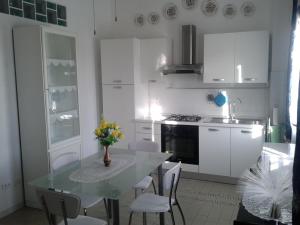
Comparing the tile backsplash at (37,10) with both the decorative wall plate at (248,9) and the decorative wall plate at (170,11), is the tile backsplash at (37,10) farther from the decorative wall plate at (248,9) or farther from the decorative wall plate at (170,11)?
the decorative wall plate at (248,9)

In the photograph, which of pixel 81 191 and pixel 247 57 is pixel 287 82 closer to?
pixel 247 57

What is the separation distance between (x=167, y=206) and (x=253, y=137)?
1.94m

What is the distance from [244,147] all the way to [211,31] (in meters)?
1.85

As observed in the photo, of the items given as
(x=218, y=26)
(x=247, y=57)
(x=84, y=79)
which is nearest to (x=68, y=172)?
(x=84, y=79)

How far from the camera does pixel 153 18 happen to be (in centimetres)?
500

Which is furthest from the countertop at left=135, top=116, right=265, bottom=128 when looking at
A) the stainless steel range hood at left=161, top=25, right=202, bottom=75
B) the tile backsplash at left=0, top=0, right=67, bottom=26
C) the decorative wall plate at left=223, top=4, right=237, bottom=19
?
the tile backsplash at left=0, top=0, right=67, bottom=26


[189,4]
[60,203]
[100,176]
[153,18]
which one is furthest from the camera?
[153,18]

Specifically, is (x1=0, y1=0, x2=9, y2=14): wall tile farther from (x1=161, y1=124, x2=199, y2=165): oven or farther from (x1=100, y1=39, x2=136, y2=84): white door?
(x1=161, y1=124, x2=199, y2=165): oven

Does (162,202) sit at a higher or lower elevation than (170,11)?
lower

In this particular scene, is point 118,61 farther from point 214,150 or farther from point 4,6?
point 214,150

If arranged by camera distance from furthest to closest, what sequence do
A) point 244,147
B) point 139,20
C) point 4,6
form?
point 139,20
point 244,147
point 4,6

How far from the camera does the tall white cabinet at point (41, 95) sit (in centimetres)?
339

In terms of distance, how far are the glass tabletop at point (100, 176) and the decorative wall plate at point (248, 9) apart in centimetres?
262

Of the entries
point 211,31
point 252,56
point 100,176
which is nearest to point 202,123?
point 252,56
